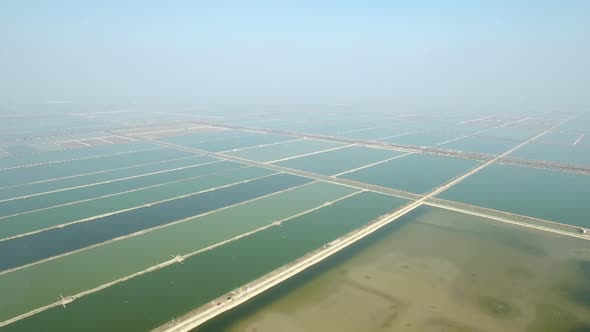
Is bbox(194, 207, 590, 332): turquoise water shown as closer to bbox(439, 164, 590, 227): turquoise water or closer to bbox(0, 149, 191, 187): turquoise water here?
bbox(439, 164, 590, 227): turquoise water

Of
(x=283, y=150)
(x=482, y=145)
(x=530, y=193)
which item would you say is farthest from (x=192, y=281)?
(x=482, y=145)

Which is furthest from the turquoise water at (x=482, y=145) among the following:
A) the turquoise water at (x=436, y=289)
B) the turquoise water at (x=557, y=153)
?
the turquoise water at (x=436, y=289)

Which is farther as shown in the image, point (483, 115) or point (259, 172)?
point (483, 115)

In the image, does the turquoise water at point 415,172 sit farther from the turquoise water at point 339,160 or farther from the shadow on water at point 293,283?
the shadow on water at point 293,283

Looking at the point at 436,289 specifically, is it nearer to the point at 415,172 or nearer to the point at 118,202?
the point at 415,172

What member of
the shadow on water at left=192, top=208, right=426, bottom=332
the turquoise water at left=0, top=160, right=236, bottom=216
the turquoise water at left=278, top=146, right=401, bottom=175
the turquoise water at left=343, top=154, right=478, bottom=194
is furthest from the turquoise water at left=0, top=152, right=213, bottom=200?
the shadow on water at left=192, top=208, right=426, bottom=332

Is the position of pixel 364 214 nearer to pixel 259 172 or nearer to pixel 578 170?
pixel 259 172

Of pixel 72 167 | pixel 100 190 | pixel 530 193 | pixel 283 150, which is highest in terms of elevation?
pixel 530 193

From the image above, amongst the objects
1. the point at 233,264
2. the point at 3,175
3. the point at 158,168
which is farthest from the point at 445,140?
the point at 3,175

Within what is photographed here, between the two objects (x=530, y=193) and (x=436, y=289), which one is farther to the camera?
(x=530, y=193)
